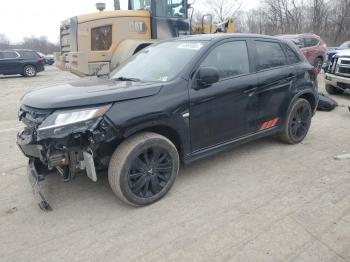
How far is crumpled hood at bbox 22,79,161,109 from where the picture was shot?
3.06m

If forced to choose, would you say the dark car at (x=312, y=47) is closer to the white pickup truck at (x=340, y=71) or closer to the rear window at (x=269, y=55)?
the white pickup truck at (x=340, y=71)

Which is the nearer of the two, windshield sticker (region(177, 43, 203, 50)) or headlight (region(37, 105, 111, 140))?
headlight (region(37, 105, 111, 140))

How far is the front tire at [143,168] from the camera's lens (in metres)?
3.23

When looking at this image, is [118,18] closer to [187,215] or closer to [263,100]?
[263,100]

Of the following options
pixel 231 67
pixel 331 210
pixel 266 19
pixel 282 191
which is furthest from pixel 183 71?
pixel 266 19

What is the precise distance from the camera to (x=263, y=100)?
4.49 meters

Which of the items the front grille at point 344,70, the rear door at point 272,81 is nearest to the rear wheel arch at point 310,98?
the rear door at point 272,81

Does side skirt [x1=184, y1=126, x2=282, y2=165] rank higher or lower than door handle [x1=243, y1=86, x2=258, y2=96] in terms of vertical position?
lower

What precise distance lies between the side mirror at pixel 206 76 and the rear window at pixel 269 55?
1064mm

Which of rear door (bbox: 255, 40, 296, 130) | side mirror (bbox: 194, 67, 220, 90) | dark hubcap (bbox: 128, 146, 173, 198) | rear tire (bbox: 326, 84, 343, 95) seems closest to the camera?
dark hubcap (bbox: 128, 146, 173, 198)

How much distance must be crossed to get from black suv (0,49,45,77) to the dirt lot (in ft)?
57.5

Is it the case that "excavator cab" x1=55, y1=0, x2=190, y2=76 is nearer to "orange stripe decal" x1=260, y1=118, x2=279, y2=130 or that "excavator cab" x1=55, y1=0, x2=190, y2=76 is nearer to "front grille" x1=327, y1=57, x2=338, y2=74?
"front grille" x1=327, y1=57, x2=338, y2=74

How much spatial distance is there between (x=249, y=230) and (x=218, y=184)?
3.23ft

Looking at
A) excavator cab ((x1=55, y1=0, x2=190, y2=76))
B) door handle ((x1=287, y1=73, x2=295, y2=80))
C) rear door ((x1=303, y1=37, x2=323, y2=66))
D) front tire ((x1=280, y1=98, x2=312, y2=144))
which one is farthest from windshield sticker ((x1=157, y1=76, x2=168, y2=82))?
rear door ((x1=303, y1=37, x2=323, y2=66))
